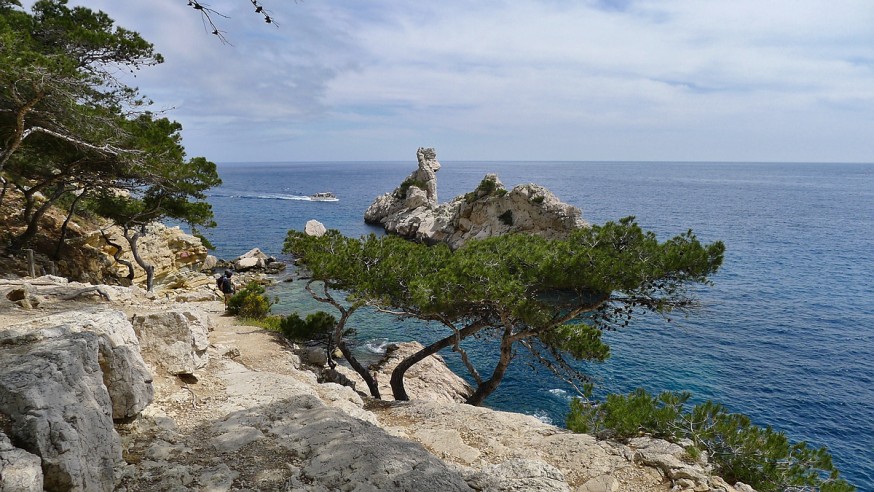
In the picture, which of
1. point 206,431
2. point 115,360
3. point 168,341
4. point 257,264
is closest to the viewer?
point 115,360

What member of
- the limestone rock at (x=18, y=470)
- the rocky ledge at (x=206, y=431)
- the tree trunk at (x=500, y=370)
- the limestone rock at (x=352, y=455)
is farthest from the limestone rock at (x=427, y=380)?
the limestone rock at (x=18, y=470)

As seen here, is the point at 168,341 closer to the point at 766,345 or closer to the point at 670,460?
the point at 670,460

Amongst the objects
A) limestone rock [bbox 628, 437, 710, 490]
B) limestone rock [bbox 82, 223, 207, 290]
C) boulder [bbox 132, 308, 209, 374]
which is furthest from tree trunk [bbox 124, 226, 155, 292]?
limestone rock [bbox 628, 437, 710, 490]

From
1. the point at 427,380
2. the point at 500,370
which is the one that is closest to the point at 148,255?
the point at 427,380

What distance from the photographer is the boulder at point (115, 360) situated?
22.6 feet

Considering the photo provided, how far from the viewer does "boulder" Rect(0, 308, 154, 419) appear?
22.6ft

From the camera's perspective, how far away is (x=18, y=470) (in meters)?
4.19

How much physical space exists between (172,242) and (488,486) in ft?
123

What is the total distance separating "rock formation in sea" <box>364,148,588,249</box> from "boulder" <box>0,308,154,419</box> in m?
28.4

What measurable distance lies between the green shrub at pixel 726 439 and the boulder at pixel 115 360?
9532 millimetres

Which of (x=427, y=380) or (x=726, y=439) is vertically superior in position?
(x=726, y=439)

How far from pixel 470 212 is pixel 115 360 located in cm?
4784

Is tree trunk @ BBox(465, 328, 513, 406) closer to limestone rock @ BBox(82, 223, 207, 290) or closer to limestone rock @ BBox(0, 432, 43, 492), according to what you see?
limestone rock @ BBox(0, 432, 43, 492)

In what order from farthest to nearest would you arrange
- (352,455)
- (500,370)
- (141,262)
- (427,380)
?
(141,262) → (427,380) → (500,370) → (352,455)
